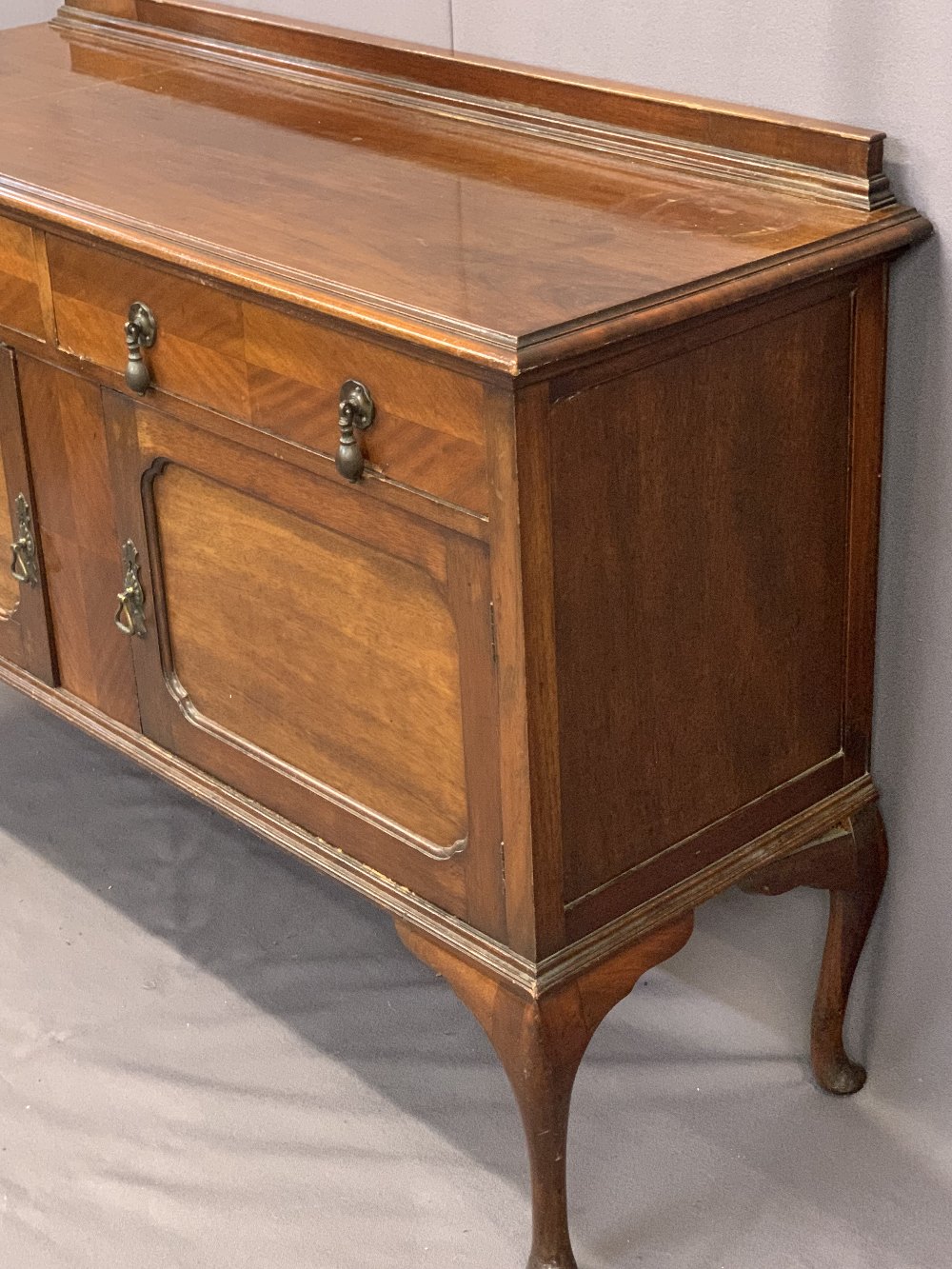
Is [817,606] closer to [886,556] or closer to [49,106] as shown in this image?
[886,556]

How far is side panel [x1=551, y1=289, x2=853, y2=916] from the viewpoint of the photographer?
1.35m

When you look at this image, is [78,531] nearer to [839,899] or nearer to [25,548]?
[25,548]

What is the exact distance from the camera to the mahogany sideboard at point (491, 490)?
1.34 m

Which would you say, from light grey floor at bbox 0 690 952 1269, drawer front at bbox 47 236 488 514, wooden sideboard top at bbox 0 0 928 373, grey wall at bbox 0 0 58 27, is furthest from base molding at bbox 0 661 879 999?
grey wall at bbox 0 0 58 27

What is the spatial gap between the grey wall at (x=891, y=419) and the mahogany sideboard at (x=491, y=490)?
0.03 meters

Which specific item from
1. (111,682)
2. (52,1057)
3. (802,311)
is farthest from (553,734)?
(52,1057)

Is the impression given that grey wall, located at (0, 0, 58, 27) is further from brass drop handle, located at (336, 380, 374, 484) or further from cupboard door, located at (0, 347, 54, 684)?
brass drop handle, located at (336, 380, 374, 484)

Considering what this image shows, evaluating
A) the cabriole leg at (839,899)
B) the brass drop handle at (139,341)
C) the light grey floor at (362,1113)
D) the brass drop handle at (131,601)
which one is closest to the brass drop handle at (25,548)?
the brass drop handle at (131,601)

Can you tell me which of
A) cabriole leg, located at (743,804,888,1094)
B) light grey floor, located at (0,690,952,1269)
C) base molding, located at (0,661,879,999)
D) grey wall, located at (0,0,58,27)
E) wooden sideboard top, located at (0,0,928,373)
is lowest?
light grey floor, located at (0,690,952,1269)

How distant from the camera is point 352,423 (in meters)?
1.39

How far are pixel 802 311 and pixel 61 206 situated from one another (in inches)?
26.4

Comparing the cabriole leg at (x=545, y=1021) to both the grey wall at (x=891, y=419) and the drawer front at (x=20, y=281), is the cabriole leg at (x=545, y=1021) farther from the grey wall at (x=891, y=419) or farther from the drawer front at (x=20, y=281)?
the drawer front at (x=20, y=281)

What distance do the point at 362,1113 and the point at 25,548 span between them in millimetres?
717

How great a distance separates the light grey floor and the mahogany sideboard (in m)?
0.14
